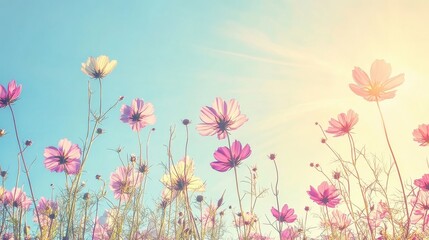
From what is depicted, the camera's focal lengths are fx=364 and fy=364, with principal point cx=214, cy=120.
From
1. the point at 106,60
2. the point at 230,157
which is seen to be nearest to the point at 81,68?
the point at 106,60

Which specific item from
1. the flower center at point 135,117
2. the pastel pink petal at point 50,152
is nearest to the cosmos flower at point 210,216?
the flower center at point 135,117

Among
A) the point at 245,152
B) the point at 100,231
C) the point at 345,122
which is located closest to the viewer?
the point at 245,152

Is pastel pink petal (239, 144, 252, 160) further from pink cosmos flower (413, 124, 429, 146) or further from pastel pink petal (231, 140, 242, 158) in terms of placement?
pink cosmos flower (413, 124, 429, 146)

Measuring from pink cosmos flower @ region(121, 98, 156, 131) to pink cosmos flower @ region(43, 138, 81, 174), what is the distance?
37 centimetres

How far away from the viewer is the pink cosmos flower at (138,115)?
232cm

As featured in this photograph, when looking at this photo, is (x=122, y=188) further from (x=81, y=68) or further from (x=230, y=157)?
(x=230, y=157)

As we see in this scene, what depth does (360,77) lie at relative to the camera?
1459 mm

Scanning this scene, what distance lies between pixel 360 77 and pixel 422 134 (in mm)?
638

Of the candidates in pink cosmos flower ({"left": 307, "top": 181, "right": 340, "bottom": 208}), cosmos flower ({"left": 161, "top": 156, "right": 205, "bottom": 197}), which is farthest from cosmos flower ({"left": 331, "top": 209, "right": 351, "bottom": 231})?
cosmos flower ({"left": 161, "top": 156, "right": 205, "bottom": 197})

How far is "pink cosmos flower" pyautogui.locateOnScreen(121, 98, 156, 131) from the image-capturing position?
91.3 inches

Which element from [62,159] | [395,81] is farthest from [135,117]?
[395,81]

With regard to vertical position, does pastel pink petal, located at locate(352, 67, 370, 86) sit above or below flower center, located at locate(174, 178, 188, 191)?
above

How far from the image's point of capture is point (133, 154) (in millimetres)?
2291

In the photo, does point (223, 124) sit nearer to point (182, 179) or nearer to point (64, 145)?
point (182, 179)
